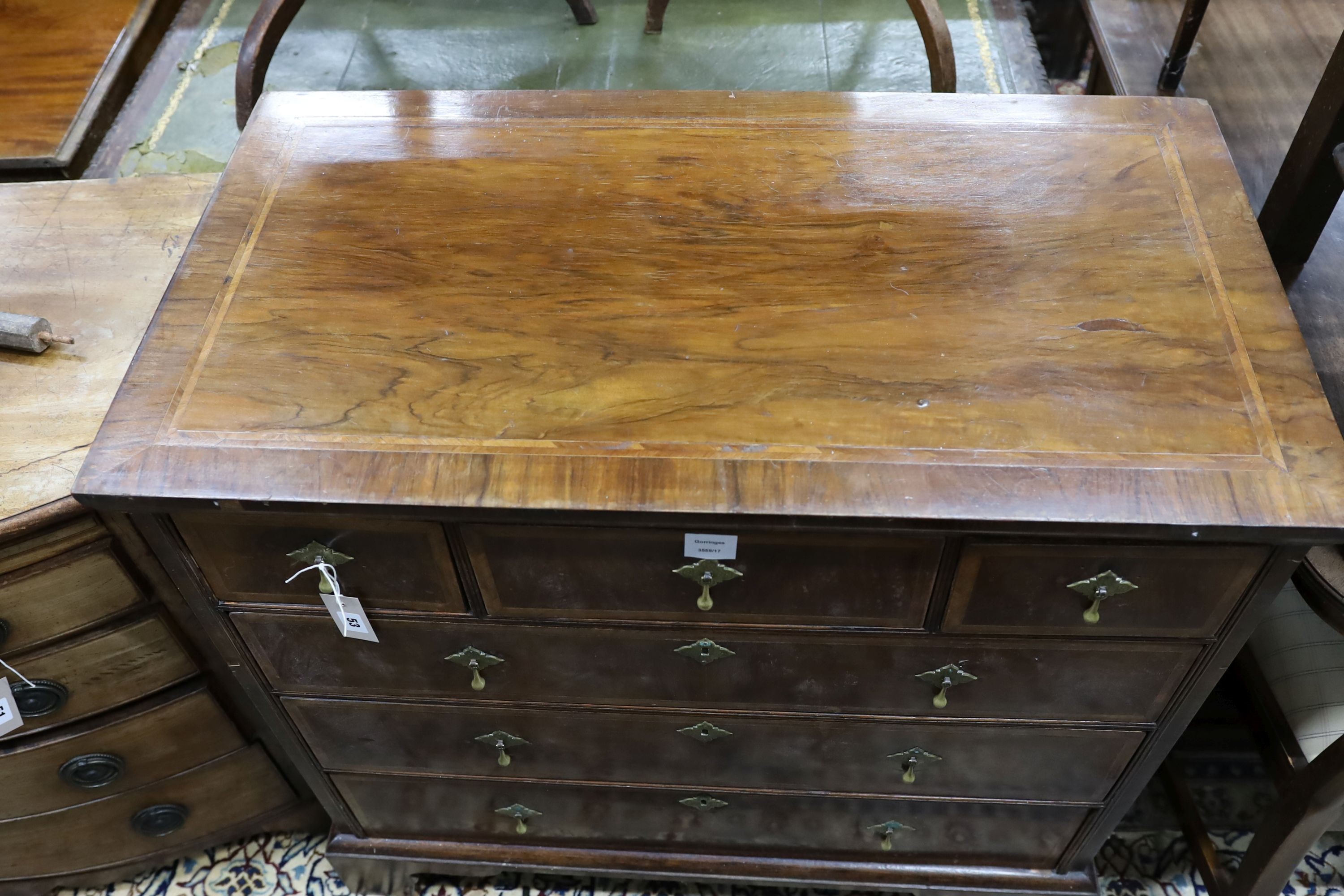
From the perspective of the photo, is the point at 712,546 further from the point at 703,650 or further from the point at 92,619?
the point at 92,619

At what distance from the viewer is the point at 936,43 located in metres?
1.52

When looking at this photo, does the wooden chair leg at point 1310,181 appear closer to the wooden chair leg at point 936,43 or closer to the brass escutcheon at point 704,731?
the wooden chair leg at point 936,43

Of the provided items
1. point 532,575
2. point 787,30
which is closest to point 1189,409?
point 532,575

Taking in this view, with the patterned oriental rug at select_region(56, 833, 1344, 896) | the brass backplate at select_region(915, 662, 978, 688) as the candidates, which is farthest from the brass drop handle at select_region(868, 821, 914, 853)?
the brass backplate at select_region(915, 662, 978, 688)

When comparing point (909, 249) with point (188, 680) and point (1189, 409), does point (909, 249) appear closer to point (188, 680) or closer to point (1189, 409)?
point (1189, 409)

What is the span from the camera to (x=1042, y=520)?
863 mm

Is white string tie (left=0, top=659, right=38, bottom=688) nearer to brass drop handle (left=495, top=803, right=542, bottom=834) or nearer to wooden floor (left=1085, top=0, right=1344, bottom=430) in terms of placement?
brass drop handle (left=495, top=803, right=542, bottom=834)

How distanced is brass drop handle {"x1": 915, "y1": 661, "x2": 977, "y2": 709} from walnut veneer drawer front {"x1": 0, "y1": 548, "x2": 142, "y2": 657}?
0.88 metres

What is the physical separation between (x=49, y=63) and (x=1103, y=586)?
2077mm

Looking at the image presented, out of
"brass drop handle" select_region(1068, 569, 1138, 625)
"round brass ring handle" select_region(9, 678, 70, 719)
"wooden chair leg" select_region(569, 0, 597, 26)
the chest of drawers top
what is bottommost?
"round brass ring handle" select_region(9, 678, 70, 719)

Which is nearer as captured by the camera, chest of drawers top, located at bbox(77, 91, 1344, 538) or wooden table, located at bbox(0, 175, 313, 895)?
chest of drawers top, located at bbox(77, 91, 1344, 538)

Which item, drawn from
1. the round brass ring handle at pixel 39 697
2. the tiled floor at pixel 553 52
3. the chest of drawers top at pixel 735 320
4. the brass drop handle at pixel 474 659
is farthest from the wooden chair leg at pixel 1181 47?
the round brass ring handle at pixel 39 697

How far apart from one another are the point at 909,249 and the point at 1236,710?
1044 mm

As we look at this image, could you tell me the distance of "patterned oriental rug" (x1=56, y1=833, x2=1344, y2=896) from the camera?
1.53m
